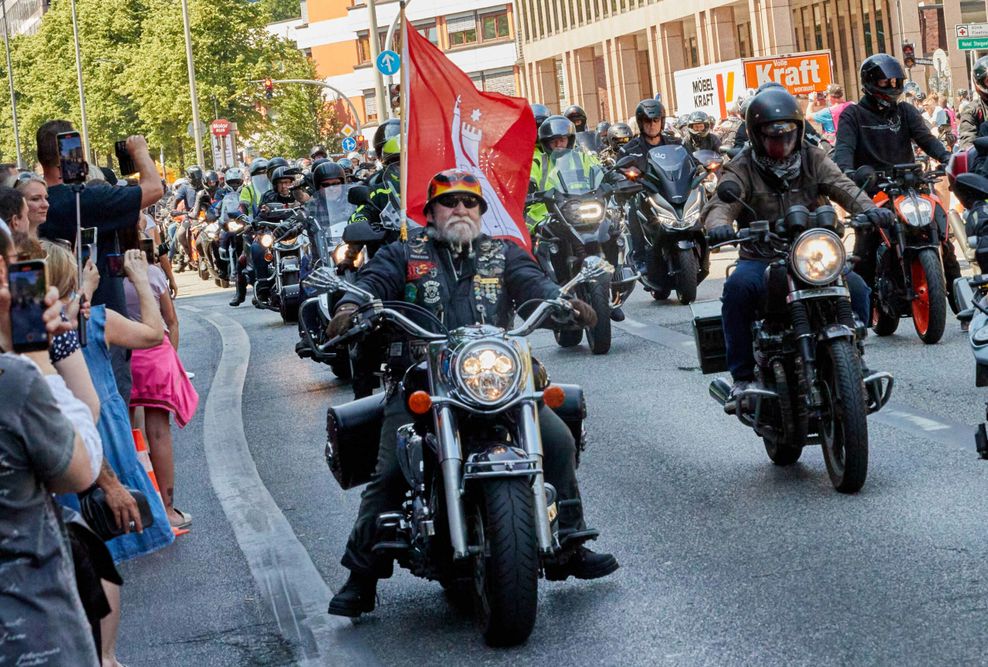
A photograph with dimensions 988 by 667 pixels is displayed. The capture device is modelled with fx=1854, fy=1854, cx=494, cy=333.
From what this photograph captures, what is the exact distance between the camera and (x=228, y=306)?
26.4 m

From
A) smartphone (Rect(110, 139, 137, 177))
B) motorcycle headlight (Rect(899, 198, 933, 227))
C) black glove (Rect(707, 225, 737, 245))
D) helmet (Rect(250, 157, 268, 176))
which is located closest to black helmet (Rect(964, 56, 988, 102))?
motorcycle headlight (Rect(899, 198, 933, 227))

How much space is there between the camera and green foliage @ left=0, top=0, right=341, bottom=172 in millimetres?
73875

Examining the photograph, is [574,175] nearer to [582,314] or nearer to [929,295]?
[929,295]

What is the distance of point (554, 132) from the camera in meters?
15.8

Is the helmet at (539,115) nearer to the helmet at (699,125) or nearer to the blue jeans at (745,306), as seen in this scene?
the helmet at (699,125)

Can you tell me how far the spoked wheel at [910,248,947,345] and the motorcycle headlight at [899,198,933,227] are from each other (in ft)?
0.64

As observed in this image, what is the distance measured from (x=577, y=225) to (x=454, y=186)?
8.55 meters

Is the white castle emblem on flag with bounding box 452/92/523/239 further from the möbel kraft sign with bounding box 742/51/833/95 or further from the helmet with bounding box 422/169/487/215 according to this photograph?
the möbel kraft sign with bounding box 742/51/833/95

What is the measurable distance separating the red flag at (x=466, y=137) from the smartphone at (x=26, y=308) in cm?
592

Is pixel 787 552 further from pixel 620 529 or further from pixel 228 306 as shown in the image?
pixel 228 306

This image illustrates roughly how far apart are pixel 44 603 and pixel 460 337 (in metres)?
2.68

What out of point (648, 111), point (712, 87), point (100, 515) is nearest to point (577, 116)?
point (648, 111)

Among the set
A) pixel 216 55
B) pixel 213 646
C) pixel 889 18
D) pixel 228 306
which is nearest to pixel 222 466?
pixel 213 646

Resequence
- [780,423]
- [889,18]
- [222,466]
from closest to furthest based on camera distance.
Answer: [780,423], [222,466], [889,18]
